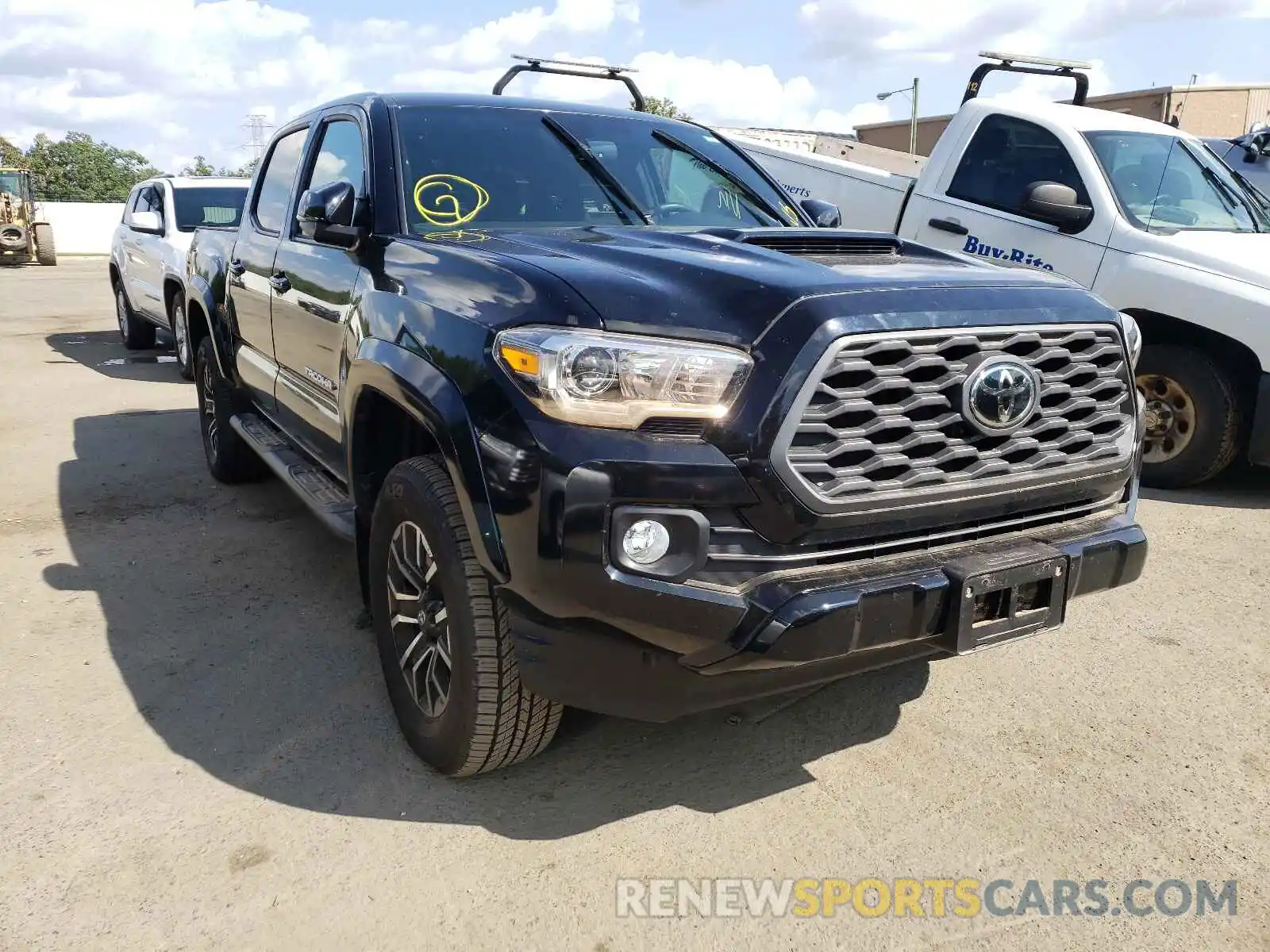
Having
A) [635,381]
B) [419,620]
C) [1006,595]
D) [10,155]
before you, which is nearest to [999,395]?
[1006,595]

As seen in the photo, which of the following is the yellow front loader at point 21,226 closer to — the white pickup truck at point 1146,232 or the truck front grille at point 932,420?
the white pickup truck at point 1146,232

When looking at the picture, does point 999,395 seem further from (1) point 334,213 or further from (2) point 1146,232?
(2) point 1146,232

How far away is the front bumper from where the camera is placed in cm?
221

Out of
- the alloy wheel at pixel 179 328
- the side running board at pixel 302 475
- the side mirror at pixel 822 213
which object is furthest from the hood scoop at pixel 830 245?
the alloy wheel at pixel 179 328

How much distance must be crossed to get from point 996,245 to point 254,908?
560 cm

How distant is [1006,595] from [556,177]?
6.78 feet

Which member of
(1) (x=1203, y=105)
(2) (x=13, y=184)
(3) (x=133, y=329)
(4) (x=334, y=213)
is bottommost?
(3) (x=133, y=329)

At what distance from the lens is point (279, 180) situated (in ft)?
15.4

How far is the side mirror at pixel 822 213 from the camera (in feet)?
13.6

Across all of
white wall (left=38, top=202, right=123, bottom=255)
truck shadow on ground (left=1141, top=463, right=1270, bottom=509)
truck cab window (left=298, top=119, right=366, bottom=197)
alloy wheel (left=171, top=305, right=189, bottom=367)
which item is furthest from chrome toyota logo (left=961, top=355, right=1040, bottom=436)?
white wall (left=38, top=202, right=123, bottom=255)

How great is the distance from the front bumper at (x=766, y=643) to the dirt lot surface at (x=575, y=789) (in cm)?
50

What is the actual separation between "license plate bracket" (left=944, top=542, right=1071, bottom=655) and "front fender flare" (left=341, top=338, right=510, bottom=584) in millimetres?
1036

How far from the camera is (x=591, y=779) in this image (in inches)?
114

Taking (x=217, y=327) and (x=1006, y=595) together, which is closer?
(x=1006, y=595)
